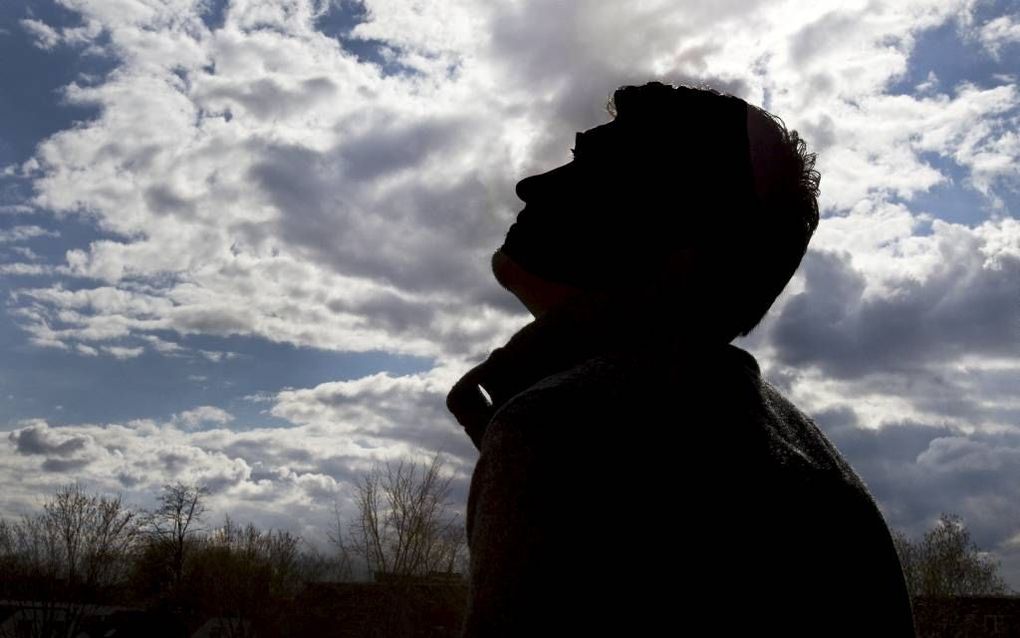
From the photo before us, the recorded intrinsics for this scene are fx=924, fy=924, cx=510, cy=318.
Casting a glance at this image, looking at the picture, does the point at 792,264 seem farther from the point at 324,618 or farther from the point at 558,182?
the point at 324,618

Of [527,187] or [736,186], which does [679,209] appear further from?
[527,187]

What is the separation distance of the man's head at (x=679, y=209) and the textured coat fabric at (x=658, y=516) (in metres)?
0.11

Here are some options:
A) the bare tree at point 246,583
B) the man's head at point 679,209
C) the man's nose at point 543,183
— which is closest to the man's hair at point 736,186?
the man's head at point 679,209

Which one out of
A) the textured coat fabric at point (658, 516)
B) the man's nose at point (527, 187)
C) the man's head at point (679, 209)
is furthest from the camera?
the man's nose at point (527, 187)

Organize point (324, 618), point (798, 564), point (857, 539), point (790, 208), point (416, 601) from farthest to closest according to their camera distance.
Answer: point (324, 618)
point (416, 601)
point (790, 208)
point (857, 539)
point (798, 564)

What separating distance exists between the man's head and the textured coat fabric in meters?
0.11

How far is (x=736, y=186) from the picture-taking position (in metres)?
1.17

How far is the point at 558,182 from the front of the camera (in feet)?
4.04

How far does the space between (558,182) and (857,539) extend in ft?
1.89

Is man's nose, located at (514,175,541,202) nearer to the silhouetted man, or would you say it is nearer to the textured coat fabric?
the silhouetted man

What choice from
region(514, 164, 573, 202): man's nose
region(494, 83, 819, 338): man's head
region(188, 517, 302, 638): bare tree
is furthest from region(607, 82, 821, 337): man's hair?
region(188, 517, 302, 638): bare tree

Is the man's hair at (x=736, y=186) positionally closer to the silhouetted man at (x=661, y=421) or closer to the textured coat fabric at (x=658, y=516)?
the silhouetted man at (x=661, y=421)

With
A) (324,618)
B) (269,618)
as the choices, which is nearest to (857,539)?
(324,618)

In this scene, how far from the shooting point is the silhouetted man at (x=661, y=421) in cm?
86
